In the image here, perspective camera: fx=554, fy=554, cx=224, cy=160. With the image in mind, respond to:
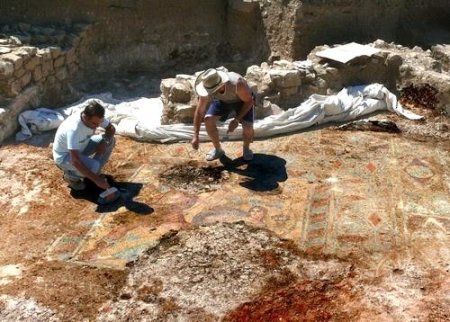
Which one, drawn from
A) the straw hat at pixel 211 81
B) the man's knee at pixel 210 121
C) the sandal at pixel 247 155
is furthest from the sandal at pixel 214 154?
the straw hat at pixel 211 81

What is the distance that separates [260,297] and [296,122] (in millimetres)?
3806

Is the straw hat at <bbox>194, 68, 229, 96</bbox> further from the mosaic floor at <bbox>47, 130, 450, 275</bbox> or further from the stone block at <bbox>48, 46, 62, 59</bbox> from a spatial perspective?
the stone block at <bbox>48, 46, 62, 59</bbox>

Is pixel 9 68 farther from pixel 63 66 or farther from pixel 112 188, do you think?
pixel 112 188

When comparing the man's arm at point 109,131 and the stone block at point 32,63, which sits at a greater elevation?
the stone block at point 32,63

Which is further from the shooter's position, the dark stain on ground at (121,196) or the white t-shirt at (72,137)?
the dark stain on ground at (121,196)

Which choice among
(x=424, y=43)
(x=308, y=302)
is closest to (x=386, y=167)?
(x=308, y=302)

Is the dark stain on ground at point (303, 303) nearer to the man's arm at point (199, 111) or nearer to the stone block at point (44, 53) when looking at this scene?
the man's arm at point (199, 111)

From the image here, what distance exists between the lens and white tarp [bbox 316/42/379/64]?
899cm

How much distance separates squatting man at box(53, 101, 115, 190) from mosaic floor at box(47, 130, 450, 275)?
1.46ft

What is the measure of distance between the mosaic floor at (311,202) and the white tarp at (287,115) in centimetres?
22

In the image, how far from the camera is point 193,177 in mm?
7055

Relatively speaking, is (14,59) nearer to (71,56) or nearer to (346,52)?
(71,56)

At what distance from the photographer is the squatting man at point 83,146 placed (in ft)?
20.1

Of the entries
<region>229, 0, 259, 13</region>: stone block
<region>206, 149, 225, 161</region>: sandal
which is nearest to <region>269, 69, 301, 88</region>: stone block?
<region>206, 149, 225, 161</region>: sandal
